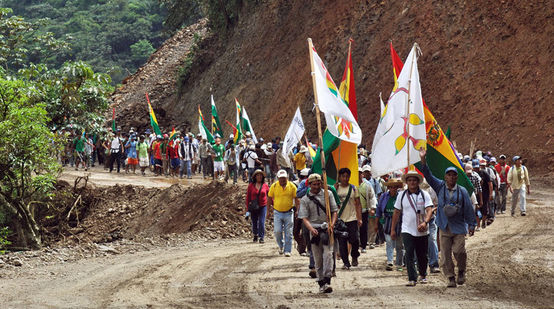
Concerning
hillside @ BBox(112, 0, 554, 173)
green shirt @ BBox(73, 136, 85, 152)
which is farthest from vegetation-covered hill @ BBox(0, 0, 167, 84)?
green shirt @ BBox(73, 136, 85, 152)

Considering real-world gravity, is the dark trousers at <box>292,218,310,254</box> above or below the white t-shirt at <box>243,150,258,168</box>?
below

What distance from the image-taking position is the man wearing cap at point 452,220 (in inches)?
458

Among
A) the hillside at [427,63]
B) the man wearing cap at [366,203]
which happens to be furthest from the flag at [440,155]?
the hillside at [427,63]

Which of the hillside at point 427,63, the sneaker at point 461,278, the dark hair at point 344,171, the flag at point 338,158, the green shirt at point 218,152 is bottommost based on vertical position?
the sneaker at point 461,278

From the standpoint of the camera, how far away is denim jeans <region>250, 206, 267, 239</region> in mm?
17734

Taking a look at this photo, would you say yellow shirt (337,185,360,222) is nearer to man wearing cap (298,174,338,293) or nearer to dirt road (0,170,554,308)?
dirt road (0,170,554,308)

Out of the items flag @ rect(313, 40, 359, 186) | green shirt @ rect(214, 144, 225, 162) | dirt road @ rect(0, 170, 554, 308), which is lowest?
dirt road @ rect(0, 170, 554, 308)

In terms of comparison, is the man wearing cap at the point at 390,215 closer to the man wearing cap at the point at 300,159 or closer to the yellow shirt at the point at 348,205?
the yellow shirt at the point at 348,205

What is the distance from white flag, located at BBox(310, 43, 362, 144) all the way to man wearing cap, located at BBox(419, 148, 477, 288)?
1472 millimetres

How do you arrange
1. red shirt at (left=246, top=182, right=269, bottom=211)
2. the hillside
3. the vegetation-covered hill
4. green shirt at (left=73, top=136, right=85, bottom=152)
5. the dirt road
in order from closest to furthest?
1. the dirt road
2. red shirt at (left=246, top=182, right=269, bottom=211)
3. the hillside
4. green shirt at (left=73, top=136, right=85, bottom=152)
5. the vegetation-covered hill

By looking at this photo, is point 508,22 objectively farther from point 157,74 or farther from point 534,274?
point 157,74

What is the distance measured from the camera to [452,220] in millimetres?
11742

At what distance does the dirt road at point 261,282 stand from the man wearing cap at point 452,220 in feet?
1.12

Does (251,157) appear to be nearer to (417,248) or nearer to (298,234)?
(298,234)
